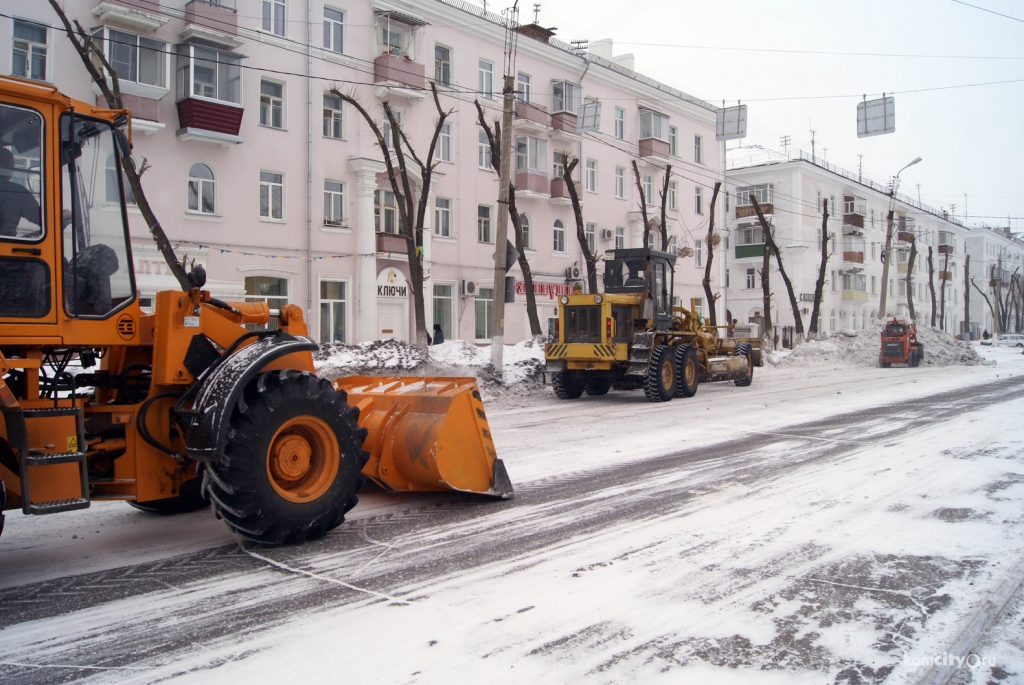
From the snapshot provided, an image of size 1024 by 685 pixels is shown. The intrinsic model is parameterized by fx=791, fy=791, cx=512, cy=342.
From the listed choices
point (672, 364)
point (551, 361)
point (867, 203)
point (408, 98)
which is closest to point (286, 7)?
point (408, 98)

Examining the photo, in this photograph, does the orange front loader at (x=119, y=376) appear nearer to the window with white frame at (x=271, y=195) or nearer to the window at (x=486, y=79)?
the window with white frame at (x=271, y=195)

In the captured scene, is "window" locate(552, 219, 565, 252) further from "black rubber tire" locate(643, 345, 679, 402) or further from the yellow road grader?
"black rubber tire" locate(643, 345, 679, 402)

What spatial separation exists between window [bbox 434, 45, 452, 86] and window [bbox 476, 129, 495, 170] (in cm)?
243

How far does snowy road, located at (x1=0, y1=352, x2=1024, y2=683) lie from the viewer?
3.71 metres

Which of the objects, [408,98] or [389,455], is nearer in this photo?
[389,455]

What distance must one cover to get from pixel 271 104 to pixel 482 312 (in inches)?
445

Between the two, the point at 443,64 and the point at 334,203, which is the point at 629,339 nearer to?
the point at 334,203

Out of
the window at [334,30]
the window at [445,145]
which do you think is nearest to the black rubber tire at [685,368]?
the window at [445,145]

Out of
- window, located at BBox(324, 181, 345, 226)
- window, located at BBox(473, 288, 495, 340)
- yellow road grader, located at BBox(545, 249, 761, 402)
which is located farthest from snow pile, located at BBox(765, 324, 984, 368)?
window, located at BBox(324, 181, 345, 226)

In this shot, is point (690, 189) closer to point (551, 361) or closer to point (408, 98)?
point (408, 98)

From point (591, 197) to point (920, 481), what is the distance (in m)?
29.3

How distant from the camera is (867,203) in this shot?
61.8 metres

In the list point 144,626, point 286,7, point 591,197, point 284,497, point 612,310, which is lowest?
point 144,626

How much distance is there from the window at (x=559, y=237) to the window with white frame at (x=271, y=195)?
13.5 metres
